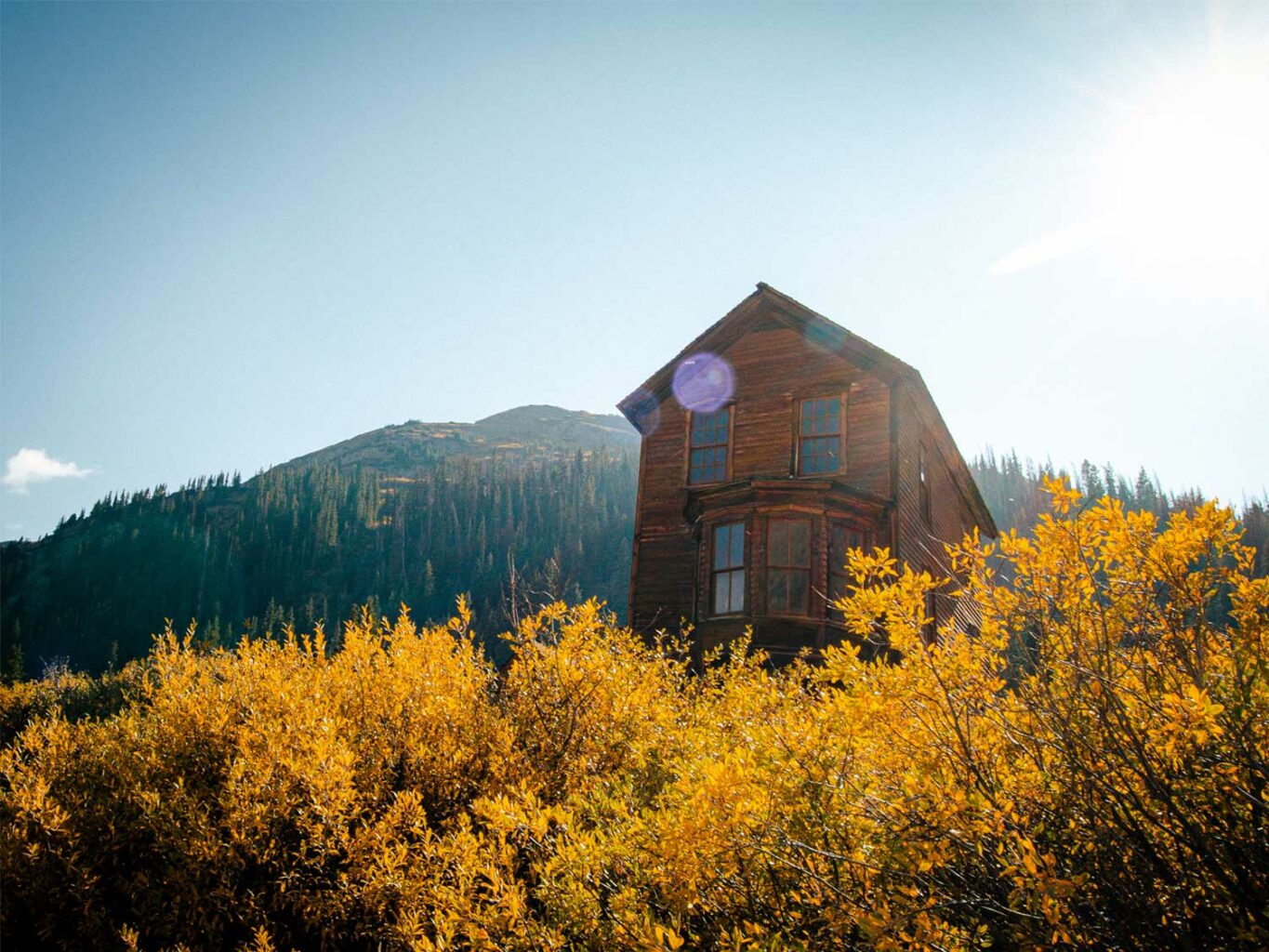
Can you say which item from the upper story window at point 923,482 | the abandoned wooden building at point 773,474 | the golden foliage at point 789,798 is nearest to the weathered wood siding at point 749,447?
the abandoned wooden building at point 773,474

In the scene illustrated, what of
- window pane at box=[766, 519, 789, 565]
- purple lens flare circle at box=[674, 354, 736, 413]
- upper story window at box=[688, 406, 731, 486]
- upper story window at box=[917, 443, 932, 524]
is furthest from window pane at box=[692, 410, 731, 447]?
upper story window at box=[917, 443, 932, 524]

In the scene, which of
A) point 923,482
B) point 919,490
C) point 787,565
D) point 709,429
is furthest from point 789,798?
point 923,482

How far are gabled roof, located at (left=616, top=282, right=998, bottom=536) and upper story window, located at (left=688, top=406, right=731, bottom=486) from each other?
149 centimetres

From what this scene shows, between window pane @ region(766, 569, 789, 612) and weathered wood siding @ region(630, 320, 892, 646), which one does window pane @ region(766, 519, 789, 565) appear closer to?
window pane @ region(766, 569, 789, 612)

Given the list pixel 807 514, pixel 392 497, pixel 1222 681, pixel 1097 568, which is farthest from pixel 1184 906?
pixel 392 497

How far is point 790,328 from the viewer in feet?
65.2

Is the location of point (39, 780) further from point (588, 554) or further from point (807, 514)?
point (588, 554)

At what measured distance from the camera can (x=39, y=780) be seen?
25.5 ft

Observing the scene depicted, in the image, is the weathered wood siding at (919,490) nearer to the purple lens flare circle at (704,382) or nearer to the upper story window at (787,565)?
the upper story window at (787,565)

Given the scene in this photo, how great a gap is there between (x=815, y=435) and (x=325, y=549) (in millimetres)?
146293

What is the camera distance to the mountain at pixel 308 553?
131750 millimetres

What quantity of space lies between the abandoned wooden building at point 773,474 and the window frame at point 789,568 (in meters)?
0.03

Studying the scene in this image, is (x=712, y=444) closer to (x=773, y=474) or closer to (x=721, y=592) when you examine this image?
(x=773, y=474)

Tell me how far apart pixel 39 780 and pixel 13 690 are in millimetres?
43520
